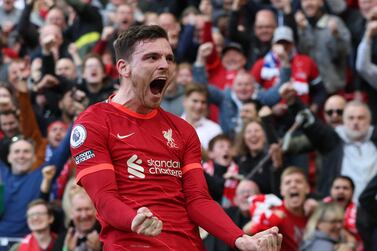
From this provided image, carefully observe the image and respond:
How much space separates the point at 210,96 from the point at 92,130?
708cm

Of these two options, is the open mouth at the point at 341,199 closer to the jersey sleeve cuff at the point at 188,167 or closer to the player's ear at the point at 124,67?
the jersey sleeve cuff at the point at 188,167

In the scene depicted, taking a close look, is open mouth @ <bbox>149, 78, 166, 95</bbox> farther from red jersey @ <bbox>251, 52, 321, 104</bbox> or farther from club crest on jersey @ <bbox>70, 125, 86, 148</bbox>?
red jersey @ <bbox>251, 52, 321, 104</bbox>

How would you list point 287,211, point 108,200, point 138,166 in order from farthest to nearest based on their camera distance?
1. point 287,211
2. point 138,166
3. point 108,200

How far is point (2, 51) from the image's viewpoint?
16.4 metres

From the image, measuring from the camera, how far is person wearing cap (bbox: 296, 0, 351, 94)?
14039 millimetres

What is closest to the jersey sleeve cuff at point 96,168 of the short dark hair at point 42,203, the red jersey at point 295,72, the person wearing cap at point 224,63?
the short dark hair at point 42,203

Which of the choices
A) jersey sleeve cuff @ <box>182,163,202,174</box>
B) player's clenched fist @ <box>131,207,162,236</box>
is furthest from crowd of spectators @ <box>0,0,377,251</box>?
player's clenched fist @ <box>131,207,162,236</box>

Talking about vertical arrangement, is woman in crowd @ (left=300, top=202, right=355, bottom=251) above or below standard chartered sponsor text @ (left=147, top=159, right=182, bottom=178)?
below

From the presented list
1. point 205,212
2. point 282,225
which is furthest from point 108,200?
point 282,225

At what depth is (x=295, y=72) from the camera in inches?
524

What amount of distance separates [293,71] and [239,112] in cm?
93

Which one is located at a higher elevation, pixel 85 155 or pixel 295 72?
pixel 295 72

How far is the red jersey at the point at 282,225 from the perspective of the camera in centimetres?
971

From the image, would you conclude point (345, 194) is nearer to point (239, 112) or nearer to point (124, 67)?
point (239, 112)
